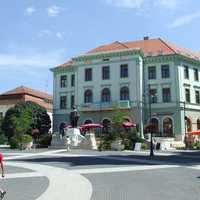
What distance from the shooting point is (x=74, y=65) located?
58.3 m

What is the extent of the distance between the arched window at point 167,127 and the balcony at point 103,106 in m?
5.55

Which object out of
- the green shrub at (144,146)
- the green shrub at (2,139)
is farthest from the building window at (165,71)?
the green shrub at (2,139)

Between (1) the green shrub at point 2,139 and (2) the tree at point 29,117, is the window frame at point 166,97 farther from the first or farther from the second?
(1) the green shrub at point 2,139

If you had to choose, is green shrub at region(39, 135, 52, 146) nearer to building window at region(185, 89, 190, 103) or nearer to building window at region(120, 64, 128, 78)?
building window at region(120, 64, 128, 78)

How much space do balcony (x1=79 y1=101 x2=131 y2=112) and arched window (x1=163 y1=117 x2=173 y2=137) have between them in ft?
18.2

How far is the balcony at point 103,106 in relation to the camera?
52.8 metres

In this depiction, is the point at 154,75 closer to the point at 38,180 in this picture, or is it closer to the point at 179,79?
the point at 179,79

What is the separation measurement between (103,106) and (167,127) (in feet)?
30.4

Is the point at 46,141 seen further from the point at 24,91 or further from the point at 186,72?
the point at 24,91

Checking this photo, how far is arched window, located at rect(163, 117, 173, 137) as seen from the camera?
52803mm

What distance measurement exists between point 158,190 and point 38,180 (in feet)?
16.6

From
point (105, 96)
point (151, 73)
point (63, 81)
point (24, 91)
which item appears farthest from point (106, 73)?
point (24, 91)

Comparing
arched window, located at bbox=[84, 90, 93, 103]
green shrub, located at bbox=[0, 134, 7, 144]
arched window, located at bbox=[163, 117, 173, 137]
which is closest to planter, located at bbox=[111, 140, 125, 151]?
arched window, located at bbox=[163, 117, 173, 137]

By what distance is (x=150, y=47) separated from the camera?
191ft
